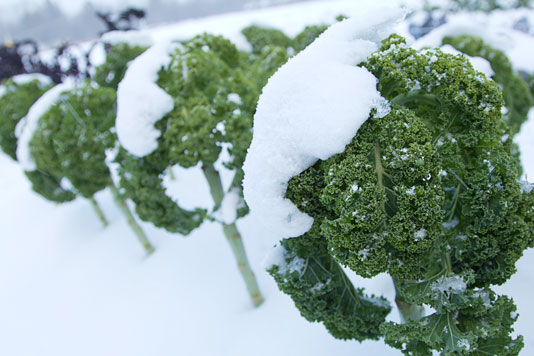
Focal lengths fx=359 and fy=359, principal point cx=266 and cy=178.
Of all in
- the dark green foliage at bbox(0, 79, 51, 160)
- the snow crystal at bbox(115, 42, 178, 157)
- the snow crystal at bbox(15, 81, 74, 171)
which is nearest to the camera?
the snow crystal at bbox(115, 42, 178, 157)

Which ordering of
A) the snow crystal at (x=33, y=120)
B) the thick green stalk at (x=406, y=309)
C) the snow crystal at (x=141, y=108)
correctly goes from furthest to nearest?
the snow crystal at (x=33, y=120), the snow crystal at (x=141, y=108), the thick green stalk at (x=406, y=309)

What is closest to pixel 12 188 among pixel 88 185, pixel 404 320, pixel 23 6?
pixel 88 185

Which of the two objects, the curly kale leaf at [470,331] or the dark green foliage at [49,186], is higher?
the curly kale leaf at [470,331]

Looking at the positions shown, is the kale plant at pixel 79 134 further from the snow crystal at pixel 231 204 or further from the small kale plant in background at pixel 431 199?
the small kale plant in background at pixel 431 199

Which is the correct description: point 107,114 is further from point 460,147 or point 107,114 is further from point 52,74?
point 52,74

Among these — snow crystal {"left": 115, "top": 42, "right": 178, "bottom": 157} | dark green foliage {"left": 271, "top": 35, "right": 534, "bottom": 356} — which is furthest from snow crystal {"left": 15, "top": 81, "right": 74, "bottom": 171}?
dark green foliage {"left": 271, "top": 35, "right": 534, "bottom": 356}

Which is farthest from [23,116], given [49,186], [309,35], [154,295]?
[309,35]

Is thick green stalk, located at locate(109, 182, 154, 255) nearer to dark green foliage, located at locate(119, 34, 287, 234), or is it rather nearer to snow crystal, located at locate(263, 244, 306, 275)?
dark green foliage, located at locate(119, 34, 287, 234)

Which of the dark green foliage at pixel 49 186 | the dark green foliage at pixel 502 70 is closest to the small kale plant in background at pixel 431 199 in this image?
the dark green foliage at pixel 502 70
